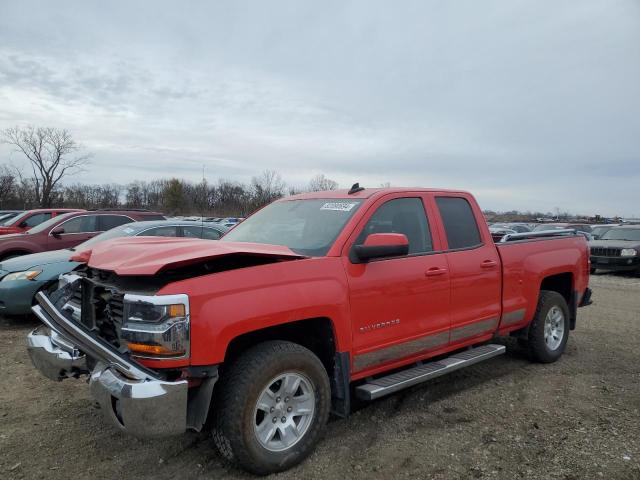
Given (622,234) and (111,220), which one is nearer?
(111,220)

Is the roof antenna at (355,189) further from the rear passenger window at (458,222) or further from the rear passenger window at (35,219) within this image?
the rear passenger window at (35,219)

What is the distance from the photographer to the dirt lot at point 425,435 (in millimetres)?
3295

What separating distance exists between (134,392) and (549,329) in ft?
15.5

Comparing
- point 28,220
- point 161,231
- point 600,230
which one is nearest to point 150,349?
point 161,231

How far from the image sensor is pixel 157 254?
3.22 metres

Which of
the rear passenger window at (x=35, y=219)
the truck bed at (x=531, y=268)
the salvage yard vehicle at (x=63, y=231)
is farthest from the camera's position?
the rear passenger window at (x=35, y=219)

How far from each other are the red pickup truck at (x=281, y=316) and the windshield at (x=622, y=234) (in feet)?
45.9

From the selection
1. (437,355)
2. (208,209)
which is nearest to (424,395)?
(437,355)

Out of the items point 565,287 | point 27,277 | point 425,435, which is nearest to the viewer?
point 425,435

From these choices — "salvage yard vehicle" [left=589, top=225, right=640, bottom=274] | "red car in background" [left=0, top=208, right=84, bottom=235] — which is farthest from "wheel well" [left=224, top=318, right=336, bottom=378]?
"salvage yard vehicle" [left=589, top=225, right=640, bottom=274]

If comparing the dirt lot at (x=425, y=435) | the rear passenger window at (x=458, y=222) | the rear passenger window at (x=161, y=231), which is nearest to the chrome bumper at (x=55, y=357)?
the dirt lot at (x=425, y=435)

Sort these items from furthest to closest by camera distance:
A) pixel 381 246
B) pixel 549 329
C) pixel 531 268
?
1. pixel 549 329
2. pixel 531 268
3. pixel 381 246

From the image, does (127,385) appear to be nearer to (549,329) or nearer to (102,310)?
(102,310)

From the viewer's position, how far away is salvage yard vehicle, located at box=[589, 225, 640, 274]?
15148 mm
